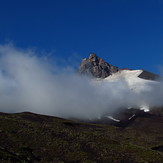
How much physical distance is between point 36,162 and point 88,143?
24.1 meters

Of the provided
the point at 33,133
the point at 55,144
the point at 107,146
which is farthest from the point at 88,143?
the point at 33,133

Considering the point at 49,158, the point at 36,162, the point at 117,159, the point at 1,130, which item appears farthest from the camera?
the point at 1,130

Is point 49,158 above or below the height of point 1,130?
below

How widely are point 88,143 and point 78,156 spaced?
543 inches

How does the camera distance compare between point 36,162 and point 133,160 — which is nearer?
point 36,162

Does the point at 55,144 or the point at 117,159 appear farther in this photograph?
the point at 55,144

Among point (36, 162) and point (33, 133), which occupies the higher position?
point (33, 133)

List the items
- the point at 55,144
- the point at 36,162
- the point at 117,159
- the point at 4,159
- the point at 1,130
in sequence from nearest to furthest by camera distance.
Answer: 1. the point at 4,159
2. the point at 36,162
3. the point at 117,159
4. the point at 55,144
5. the point at 1,130

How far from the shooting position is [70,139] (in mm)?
78312

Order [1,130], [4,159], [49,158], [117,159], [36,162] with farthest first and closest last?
[1,130] < [117,159] < [49,158] < [36,162] < [4,159]

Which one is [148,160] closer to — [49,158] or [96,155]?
[96,155]

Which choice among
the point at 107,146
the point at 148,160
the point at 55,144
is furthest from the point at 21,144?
the point at 148,160

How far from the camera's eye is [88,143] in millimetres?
75188

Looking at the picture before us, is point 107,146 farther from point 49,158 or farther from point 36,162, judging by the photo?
Result: point 36,162
